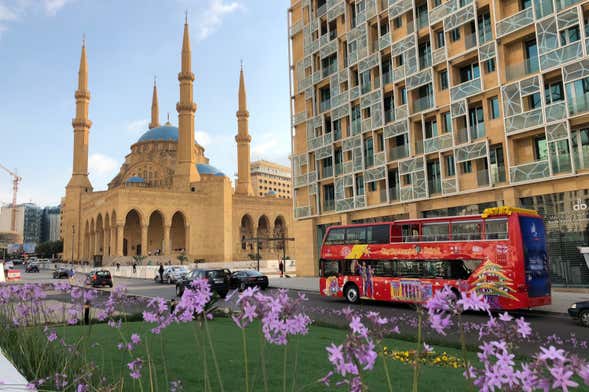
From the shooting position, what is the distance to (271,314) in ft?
8.87

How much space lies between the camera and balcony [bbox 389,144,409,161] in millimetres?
27472

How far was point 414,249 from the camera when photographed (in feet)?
54.9

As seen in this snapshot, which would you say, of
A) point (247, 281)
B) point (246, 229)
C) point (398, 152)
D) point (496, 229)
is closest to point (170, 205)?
point (246, 229)

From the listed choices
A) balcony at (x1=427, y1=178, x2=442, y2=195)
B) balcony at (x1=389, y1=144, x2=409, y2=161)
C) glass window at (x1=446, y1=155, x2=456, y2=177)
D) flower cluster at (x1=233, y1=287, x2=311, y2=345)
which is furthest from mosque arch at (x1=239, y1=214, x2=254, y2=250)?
flower cluster at (x1=233, y1=287, x2=311, y2=345)

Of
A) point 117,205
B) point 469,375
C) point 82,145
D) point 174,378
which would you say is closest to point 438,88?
point 174,378

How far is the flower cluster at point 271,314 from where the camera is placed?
271cm

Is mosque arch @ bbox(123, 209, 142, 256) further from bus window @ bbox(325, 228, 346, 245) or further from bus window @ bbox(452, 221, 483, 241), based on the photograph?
bus window @ bbox(452, 221, 483, 241)

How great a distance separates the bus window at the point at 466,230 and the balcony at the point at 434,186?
10037 millimetres

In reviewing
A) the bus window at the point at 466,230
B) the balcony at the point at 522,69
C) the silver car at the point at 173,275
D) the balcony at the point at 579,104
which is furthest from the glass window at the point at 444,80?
the silver car at the point at 173,275

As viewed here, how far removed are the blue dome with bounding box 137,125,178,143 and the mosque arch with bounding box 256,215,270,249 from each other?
2199cm

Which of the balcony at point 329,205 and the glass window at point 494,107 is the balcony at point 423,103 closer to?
the glass window at point 494,107

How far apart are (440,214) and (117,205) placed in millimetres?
46778

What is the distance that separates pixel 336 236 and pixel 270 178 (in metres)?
147

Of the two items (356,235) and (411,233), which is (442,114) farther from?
(411,233)
